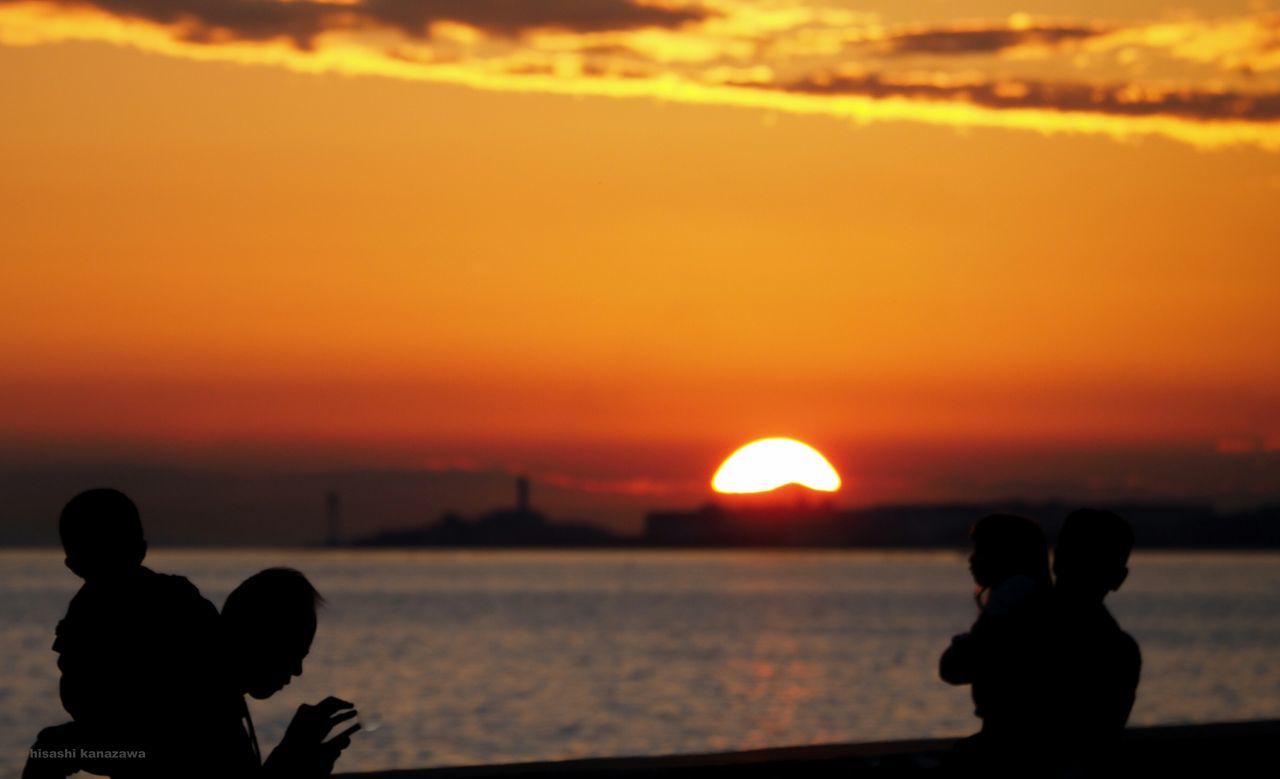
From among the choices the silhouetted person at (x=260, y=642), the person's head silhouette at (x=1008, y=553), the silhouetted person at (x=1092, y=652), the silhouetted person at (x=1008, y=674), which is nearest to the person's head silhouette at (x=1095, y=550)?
the silhouetted person at (x=1092, y=652)

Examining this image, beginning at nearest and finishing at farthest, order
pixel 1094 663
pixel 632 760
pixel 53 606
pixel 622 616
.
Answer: pixel 1094 663
pixel 632 760
pixel 622 616
pixel 53 606

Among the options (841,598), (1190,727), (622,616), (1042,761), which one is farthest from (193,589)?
(841,598)

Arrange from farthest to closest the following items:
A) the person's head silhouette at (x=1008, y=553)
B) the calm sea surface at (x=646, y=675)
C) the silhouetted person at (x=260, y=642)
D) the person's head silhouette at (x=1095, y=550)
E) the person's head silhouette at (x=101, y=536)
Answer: the calm sea surface at (x=646, y=675), the person's head silhouette at (x=1008, y=553), the person's head silhouette at (x=1095, y=550), the person's head silhouette at (x=101, y=536), the silhouetted person at (x=260, y=642)

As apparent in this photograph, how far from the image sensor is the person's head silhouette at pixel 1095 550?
4.61 meters

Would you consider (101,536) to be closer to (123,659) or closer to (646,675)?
(123,659)

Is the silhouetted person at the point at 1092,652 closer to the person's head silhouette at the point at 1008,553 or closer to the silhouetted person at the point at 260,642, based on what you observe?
the person's head silhouette at the point at 1008,553

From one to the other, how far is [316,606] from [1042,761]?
221 cm

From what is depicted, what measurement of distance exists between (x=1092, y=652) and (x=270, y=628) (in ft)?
7.49

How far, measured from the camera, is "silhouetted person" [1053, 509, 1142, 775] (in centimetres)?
463

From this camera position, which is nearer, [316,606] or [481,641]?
[316,606]

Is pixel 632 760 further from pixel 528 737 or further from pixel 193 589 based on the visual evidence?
pixel 528 737

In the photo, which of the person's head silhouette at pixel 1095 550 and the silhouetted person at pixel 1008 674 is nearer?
the person's head silhouette at pixel 1095 550

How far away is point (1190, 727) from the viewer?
8.39 m

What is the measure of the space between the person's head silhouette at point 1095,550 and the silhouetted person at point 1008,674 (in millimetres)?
137
